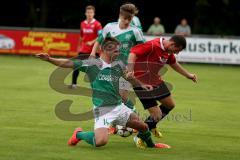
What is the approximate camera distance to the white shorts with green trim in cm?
918

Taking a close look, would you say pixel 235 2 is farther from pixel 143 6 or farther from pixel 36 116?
pixel 36 116

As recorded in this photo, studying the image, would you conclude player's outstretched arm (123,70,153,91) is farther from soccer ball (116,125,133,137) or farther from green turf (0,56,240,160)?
green turf (0,56,240,160)

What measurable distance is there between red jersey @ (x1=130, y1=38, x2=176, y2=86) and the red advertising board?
1789cm

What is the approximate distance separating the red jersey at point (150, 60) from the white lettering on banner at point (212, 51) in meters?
16.0

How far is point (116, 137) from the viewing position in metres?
10.4

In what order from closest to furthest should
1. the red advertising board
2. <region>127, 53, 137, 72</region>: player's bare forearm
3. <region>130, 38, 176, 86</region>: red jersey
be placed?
1. <region>127, 53, 137, 72</region>: player's bare forearm
2. <region>130, 38, 176, 86</region>: red jersey
3. the red advertising board

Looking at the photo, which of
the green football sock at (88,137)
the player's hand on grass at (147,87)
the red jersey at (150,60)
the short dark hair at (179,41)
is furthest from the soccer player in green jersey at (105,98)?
the short dark hair at (179,41)

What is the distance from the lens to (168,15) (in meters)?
35.5

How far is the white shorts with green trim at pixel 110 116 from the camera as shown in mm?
9180

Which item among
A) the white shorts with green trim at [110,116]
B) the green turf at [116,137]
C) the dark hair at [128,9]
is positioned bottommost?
the green turf at [116,137]

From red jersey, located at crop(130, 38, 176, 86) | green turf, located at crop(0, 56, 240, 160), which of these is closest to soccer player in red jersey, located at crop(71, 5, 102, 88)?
green turf, located at crop(0, 56, 240, 160)

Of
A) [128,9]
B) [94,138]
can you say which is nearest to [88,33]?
[128,9]

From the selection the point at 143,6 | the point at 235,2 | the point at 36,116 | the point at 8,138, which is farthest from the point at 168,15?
the point at 8,138

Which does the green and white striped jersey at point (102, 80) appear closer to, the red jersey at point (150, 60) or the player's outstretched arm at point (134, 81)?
the player's outstretched arm at point (134, 81)
